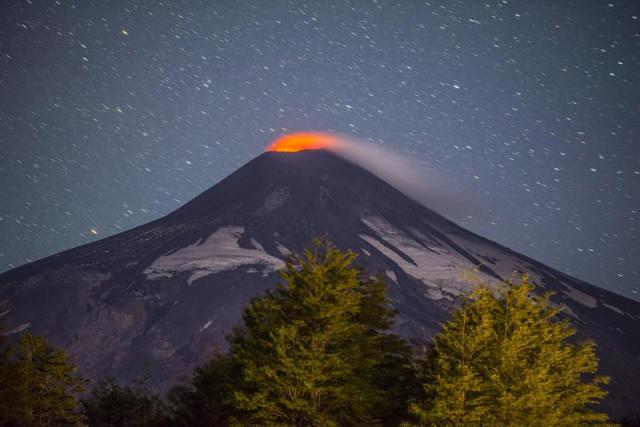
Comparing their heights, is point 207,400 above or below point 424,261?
below

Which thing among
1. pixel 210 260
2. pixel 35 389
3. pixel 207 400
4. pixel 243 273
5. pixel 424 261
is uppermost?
pixel 424 261

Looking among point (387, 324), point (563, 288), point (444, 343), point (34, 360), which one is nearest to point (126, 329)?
point (34, 360)

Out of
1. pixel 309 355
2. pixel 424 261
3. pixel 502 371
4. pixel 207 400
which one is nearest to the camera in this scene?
pixel 502 371

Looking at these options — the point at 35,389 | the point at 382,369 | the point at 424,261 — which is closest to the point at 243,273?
the point at 424,261

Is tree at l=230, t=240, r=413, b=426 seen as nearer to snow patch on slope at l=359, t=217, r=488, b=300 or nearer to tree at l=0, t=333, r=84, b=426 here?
tree at l=0, t=333, r=84, b=426

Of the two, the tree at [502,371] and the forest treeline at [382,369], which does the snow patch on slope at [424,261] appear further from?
the tree at [502,371]

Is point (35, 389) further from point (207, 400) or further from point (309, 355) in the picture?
point (309, 355)

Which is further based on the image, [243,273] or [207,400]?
[243,273]

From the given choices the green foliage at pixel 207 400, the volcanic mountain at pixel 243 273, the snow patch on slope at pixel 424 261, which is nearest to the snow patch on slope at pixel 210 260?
the volcanic mountain at pixel 243 273
